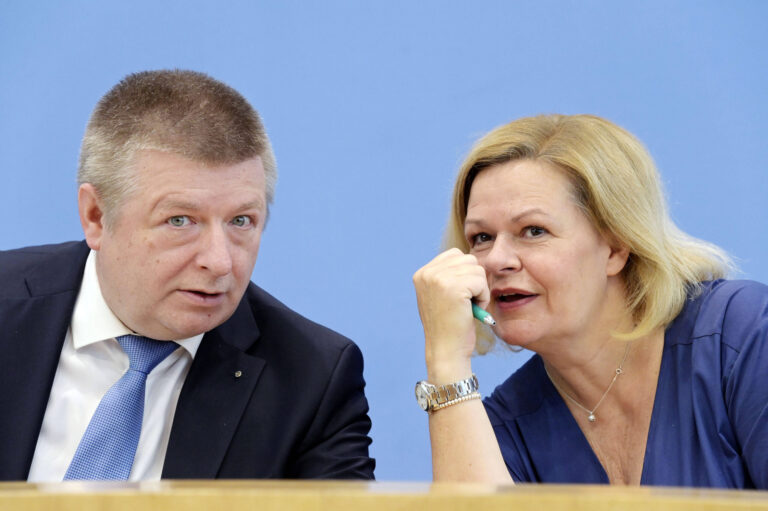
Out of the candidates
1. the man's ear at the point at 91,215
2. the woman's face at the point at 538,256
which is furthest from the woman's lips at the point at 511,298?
the man's ear at the point at 91,215

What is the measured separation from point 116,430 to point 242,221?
405 millimetres

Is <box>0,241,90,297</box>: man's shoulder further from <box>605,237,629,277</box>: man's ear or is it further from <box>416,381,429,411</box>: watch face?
<box>605,237,629,277</box>: man's ear

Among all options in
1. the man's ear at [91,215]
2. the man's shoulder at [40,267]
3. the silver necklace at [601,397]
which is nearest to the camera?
the man's ear at [91,215]

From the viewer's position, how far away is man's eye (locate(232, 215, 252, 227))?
5.08ft

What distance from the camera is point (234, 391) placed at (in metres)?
1.63

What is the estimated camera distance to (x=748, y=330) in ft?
5.33

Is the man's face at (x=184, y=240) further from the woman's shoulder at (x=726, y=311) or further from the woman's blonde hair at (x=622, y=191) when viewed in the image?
the woman's shoulder at (x=726, y=311)

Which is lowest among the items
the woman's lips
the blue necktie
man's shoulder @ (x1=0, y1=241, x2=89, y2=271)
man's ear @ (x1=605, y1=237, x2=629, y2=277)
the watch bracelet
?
the blue necktie

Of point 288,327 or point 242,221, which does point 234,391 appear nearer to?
point 288,327

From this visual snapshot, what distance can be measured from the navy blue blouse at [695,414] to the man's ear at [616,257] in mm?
147

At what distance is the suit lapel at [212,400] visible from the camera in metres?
1.56

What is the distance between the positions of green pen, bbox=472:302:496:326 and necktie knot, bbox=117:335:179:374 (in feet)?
1.82

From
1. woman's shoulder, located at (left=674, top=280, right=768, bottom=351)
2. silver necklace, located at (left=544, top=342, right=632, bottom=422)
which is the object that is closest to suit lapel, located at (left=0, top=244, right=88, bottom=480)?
silver necklace, located at (left=544, top=342, right=632, bottom=422)

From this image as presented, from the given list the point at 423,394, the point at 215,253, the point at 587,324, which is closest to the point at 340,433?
the point at 423,394
